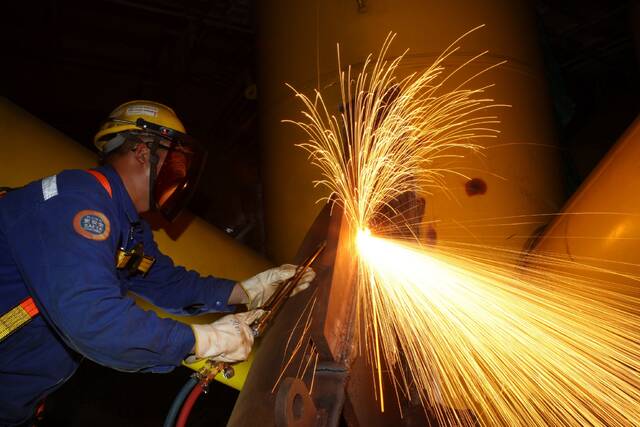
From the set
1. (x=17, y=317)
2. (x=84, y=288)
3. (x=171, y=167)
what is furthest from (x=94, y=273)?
(x=171, y=167)

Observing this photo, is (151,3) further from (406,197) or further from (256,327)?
(256,327)

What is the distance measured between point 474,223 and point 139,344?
75.4 inches

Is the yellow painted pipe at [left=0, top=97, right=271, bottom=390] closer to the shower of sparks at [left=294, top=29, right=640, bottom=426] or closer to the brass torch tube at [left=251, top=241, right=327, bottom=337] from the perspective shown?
the brass torch tube at [left=251, top=241, right=327, bottom=337]

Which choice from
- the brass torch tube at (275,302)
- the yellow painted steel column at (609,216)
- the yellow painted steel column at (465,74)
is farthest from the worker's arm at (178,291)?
the yellow painted steel column at (609,216)

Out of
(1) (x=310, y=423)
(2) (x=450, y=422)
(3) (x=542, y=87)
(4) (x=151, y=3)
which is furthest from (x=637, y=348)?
(4) (x=151, y=3)

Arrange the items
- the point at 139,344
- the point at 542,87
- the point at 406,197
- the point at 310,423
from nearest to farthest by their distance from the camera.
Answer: the point at 310,423
the point at 139,344
the point at 406,197
the point at 542,87

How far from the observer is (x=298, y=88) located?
3.25 m

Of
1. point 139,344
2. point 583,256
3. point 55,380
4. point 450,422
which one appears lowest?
point 55,380

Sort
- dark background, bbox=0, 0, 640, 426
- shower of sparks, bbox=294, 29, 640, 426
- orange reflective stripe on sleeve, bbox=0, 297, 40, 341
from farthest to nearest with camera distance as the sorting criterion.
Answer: dark background, bbox=0, 0, 640, 426, shower of sparks, bbox=294, 29, 640, 426, orange reflective stripe on sleeve, bbox=0, 297, 40, 341

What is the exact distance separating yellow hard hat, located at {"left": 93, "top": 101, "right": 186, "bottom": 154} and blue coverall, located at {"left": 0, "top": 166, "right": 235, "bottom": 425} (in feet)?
1.12

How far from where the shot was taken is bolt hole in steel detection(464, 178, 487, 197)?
269cm

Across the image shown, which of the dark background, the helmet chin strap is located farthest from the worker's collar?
the dark background

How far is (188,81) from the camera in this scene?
A: 6.73m

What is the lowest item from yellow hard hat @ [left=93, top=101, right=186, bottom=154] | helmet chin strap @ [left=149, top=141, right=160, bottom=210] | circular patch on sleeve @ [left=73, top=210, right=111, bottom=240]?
circular patch on sleeve @ [left=73, top=210, right=111, bottom=240]
